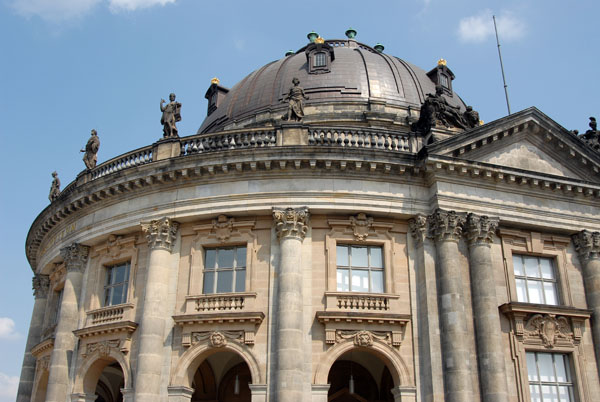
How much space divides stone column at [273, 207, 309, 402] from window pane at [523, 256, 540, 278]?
26.5 ft

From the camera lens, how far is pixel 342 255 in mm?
21703

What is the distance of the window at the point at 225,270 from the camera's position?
2148 cm

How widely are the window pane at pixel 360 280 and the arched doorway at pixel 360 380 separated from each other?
396 cm

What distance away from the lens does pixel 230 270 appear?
71.4 ft

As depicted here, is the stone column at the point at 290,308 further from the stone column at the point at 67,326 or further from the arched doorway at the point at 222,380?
the stone column at the point at 67,326

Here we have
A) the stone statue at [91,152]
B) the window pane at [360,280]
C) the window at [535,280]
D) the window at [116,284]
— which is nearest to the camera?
the window pane at [360,280]

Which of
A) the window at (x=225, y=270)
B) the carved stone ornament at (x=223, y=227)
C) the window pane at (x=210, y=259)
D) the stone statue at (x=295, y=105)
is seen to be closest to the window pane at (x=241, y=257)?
the window at (x=225, y=270)

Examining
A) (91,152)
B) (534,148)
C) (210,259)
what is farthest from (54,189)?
(534,148)

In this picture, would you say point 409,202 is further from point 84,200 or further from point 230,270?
point 84,200

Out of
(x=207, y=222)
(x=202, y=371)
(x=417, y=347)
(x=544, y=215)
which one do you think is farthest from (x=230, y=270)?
(x=544, y=215)

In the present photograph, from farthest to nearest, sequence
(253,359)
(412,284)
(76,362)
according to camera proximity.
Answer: (76,362), (412,284), (253,359)

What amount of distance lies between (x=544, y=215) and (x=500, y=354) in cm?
568

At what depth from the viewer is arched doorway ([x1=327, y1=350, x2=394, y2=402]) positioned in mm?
24212

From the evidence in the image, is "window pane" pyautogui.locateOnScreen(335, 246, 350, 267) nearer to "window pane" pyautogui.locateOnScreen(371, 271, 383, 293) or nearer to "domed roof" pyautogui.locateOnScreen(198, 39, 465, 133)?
"window pane" pyautogui.locateOnScreen(371, 271, 383, 293)
